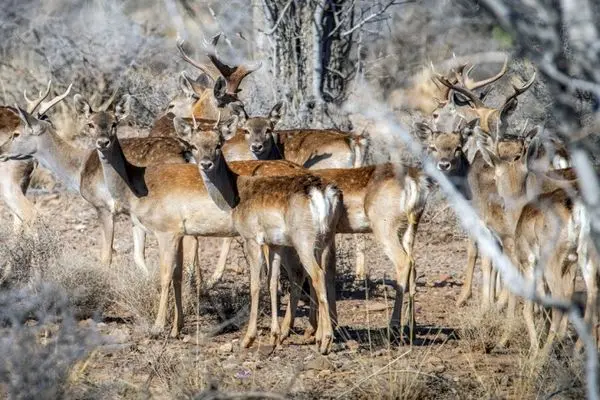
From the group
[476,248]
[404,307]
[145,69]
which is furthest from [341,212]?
[145,69]

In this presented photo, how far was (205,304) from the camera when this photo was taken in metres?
10.2

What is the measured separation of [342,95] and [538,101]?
9.15ft

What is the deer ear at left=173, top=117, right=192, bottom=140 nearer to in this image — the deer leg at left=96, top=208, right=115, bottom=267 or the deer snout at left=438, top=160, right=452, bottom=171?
the deer leg at left=96, top=208, right=115, bottom=267

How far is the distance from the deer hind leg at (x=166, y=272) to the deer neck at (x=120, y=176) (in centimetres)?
67

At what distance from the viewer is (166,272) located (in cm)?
931

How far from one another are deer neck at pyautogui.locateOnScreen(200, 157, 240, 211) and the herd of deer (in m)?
0.01

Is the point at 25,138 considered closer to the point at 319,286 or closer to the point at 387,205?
the point at 387,205

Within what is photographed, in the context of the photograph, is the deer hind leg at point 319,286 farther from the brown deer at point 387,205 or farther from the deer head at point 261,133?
the deer head at point 261,133

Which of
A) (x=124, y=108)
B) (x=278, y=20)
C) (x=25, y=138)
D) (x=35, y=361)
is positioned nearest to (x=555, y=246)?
(x=35, y=361)

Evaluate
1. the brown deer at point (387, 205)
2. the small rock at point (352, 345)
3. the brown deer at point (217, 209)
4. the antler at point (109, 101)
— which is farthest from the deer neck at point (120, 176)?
the antler at point (109, 101)

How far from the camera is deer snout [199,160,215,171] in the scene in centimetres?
907

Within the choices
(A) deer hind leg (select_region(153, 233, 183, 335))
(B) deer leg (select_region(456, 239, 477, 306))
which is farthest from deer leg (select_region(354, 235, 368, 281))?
(A) deer hind leg (select_region(153, 233, 183, 335))

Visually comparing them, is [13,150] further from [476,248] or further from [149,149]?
[476,248]

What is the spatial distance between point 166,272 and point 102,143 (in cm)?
169
